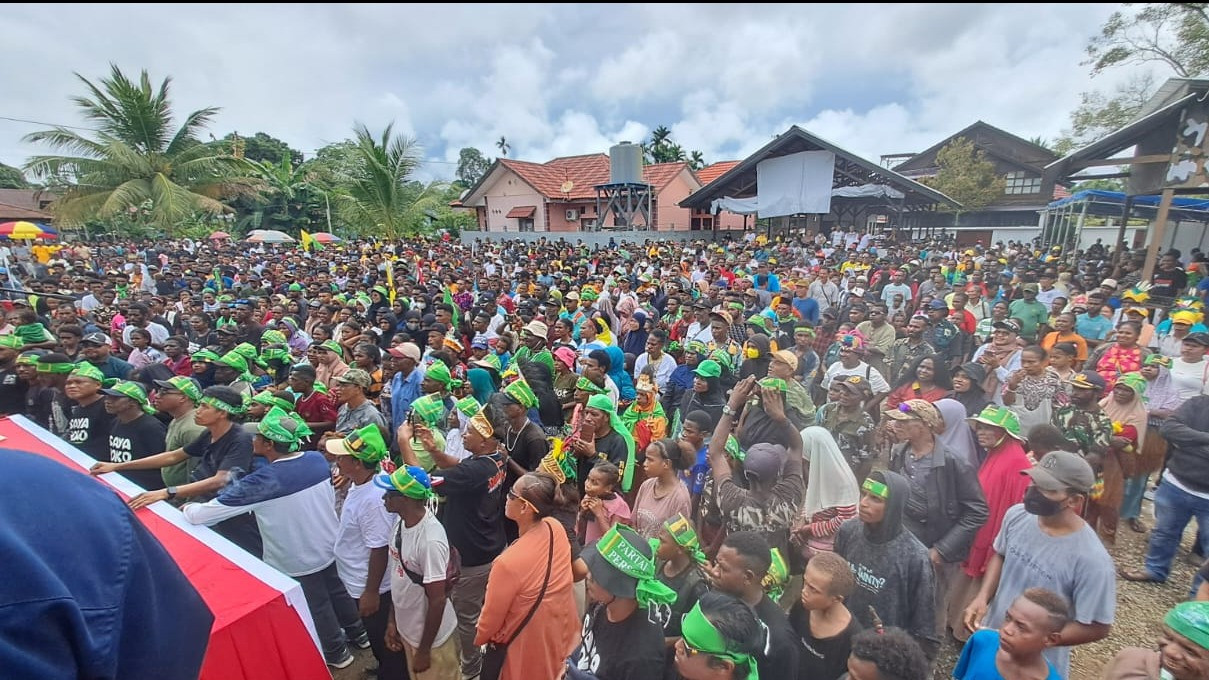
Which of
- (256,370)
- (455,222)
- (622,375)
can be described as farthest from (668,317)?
(455,222)

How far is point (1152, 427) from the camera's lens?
4676 millimetres

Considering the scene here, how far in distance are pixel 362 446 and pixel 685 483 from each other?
7.18ft

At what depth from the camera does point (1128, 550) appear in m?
4.52

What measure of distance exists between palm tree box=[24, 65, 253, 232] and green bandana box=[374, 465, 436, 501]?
21.6 m

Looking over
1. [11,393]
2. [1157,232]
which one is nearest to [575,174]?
[1157,232]

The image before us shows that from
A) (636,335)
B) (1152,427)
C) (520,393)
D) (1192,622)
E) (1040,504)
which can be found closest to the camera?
(1192,622)

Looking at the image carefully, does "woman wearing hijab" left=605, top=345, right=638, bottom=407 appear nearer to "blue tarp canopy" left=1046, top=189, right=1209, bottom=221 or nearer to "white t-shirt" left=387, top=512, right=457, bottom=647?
"white t-shirt" left=387, top=512, right=457, bottom=647

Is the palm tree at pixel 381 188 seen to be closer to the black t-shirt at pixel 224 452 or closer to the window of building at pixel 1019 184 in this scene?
the black t-shirt at pixel 224 452

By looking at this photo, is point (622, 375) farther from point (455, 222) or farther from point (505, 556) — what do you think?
point (455, 222)

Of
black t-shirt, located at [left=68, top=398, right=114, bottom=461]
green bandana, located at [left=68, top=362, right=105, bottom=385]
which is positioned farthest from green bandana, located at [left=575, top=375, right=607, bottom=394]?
green bandana, located at [left=68, top=362, right=105, bottom=385]

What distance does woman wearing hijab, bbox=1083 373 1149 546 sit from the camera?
13.1 feet

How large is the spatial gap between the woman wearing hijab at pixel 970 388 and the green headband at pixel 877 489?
7.98 ft

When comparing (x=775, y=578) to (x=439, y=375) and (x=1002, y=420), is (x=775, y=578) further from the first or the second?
(x=439, y=375)

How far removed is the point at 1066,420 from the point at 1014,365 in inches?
48.2
